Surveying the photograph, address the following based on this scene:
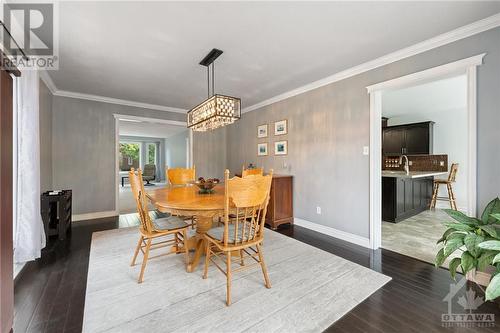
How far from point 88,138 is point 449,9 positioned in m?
5.56

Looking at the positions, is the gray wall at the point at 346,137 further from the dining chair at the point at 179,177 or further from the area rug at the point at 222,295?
the dining chair at the point at 179,177

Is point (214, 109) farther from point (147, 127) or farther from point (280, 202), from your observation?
point (147, 127)

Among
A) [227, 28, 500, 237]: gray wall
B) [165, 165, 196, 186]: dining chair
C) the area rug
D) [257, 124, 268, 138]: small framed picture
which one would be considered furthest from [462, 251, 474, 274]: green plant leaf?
[257, 124, 268, 138]: small framed picture

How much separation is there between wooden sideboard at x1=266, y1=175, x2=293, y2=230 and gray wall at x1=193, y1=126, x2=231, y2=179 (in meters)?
2.44

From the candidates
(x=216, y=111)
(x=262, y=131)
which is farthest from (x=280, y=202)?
(x=216, y=111)

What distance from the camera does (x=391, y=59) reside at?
2.63m

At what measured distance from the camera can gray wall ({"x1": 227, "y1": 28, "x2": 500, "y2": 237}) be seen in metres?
2.00

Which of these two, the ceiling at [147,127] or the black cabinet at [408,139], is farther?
the ceiling at [147,127]

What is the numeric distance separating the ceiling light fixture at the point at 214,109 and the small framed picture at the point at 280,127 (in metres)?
1.56

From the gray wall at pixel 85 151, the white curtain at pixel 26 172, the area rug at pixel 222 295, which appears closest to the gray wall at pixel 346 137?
the area rug at pixel 222 295

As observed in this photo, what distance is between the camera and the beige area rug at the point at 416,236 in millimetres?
2678

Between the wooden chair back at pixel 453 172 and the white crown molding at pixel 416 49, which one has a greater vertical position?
the white crown molding at pixel 416 49

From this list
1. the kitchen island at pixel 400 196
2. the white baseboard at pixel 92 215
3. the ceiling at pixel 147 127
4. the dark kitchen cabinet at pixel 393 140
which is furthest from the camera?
the ceiling at pixel 147 127

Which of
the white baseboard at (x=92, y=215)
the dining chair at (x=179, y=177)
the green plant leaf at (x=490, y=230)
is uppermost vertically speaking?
the dining chair at (x=179, y=177)
